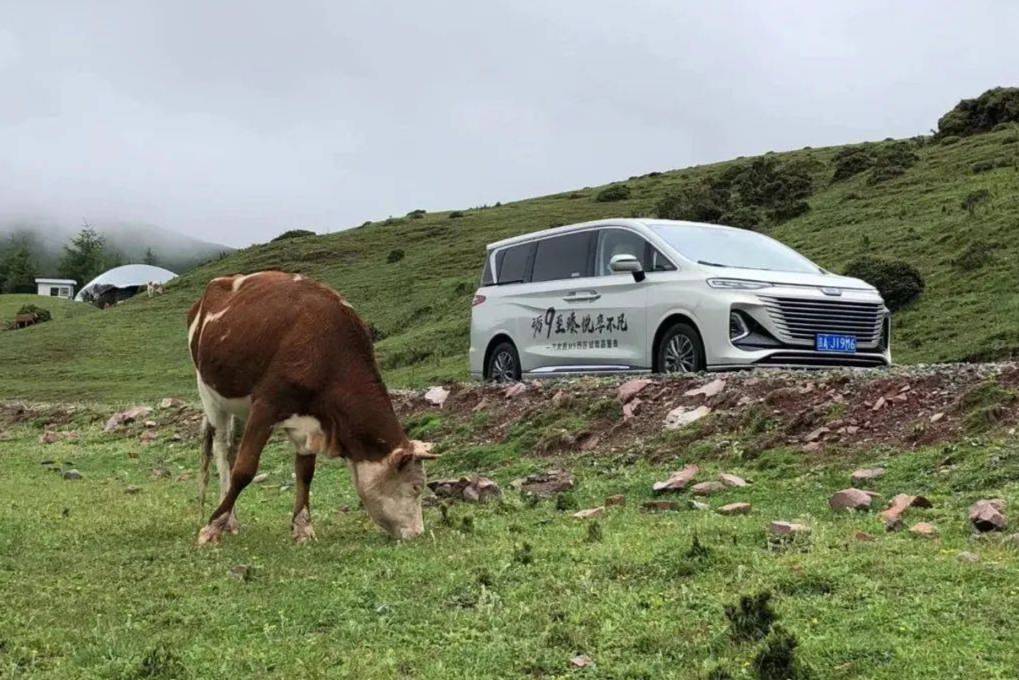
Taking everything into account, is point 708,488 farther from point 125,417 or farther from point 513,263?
point 125,417

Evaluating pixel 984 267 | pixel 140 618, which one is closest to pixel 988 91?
pixel 984 267

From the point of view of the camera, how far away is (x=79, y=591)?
6.35 m

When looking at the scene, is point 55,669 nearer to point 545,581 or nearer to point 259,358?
point 545,581

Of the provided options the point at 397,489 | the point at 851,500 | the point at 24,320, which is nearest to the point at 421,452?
the point at 397,489

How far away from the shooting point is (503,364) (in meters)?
16.4

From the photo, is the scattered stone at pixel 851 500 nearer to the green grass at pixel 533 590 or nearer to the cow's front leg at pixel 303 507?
the green grass at pixel 533 590

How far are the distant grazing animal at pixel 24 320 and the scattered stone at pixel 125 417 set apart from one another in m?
44.2

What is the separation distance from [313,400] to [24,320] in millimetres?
58049

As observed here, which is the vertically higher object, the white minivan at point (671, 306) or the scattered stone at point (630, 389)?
the white minivan at point (671, 306)

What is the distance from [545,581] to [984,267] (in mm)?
21604

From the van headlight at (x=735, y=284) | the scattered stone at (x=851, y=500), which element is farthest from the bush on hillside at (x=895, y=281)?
the scattered stone at (x=851, y=500)

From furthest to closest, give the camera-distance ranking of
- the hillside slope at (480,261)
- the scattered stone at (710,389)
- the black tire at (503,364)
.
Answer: the hillside slope at (480,261)
the black tire at (503,364)
the scattered stone at (710,389)

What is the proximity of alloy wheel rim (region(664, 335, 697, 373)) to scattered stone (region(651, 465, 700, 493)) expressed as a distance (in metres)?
3.62

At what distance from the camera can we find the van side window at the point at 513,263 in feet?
53.0
